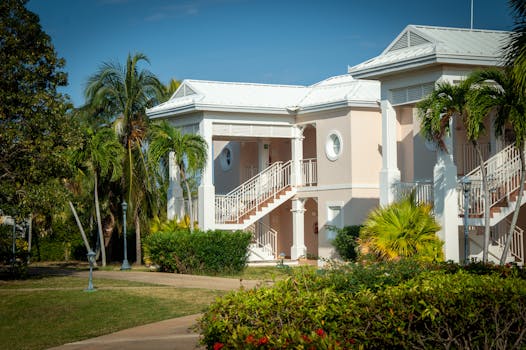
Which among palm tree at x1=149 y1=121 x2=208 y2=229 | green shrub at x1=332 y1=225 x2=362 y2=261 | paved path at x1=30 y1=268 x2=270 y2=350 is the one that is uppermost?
palm tree at x1=149 y1=121 x2=208 y2=229

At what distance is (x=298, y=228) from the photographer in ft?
104

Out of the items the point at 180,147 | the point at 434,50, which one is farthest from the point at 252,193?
the point at 434,50

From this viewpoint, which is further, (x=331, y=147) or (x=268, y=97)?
(x=268, y=97)

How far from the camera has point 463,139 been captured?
26641 millimetres

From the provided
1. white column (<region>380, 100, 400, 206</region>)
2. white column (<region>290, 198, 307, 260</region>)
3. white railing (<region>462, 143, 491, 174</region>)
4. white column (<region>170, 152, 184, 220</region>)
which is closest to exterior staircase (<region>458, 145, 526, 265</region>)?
white column (<region>380, 100, 400, 206</region>)

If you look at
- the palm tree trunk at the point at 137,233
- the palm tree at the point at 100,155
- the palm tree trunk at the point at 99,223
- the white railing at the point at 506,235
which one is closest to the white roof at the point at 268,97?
the palm tree at the point at 100,155

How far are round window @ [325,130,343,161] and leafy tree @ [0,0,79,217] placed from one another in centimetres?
950

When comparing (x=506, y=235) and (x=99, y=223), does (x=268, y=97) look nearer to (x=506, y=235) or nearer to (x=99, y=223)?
(x=99, y=223)

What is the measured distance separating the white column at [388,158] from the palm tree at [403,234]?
7.40ft

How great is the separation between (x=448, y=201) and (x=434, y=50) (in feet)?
12.5

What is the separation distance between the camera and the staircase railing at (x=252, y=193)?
30.3 metres

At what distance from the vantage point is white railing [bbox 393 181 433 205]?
75.6 feet

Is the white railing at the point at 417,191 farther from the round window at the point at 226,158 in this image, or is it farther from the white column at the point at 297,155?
the round window at the point at 226,158

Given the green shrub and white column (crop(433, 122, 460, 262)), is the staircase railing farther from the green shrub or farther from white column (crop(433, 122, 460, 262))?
white column (crop(433, 122, 460, 262))
